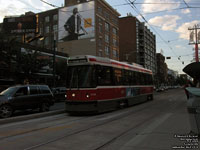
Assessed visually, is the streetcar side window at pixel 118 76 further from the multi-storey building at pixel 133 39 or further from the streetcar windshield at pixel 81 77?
the multi-storey building at pixel 133 39

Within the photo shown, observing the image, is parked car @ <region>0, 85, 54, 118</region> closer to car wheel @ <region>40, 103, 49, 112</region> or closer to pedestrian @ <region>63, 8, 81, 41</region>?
car wheel @ <region>40, 103, 49, 112</region>

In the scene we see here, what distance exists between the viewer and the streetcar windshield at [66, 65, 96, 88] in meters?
11.1

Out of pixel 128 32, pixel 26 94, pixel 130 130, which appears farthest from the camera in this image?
pixel 128 32

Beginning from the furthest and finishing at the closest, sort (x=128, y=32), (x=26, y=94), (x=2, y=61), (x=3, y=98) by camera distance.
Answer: (x=128, y=32)
(x=2, y=61)
(x=26, y=94)
(x=3, y=98)

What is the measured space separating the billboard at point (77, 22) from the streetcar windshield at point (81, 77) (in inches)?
1671

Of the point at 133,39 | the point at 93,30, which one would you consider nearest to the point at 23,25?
the point at 93,30

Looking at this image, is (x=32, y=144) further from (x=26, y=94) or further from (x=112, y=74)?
(x=112, y=74)

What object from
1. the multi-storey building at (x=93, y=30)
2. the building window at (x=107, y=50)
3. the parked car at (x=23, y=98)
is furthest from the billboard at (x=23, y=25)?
the parked car at (x=23, y=98)

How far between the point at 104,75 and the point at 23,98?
4.81 meters

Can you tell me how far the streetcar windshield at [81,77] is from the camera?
36.3ft

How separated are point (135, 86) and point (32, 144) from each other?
11551 millimetres

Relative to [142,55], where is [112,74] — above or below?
below

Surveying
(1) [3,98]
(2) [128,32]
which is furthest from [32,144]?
(2) [128,32]

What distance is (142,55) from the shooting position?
299 ft
